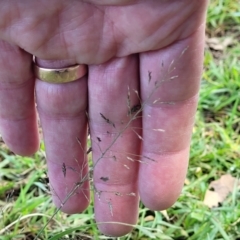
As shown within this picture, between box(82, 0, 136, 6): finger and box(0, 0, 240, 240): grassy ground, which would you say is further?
box(0, 0, 240, 240): grassy ground

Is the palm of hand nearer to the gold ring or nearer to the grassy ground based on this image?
the gold ring

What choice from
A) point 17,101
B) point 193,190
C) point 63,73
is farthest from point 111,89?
point 193,190

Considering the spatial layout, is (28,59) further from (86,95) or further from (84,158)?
(84,158)

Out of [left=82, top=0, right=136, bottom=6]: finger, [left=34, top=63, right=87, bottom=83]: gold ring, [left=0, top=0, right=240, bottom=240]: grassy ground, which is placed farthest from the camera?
[left=0, top=0, right=240, bottom=240]: grassy ground

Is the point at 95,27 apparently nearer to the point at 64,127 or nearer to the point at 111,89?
the point at 111,89

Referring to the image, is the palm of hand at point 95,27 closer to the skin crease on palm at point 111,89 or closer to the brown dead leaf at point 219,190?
the skin crease on palm at point 111,89

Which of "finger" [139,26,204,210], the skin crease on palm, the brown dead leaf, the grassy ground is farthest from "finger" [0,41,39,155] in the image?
the brown dead leaf

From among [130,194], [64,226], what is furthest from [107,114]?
[64,226]
